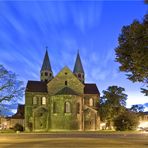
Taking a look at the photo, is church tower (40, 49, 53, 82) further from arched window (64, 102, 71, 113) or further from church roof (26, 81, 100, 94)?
arched window (64, 102, 71, 113)

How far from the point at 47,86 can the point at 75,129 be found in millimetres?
17890

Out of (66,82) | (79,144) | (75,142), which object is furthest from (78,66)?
(79,144)

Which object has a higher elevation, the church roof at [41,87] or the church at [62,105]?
the church roof at [41,87]

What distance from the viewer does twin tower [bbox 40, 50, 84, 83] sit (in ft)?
429

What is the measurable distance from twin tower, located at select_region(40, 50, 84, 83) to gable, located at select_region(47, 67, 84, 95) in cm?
1690

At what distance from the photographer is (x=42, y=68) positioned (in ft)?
432

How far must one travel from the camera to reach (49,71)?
432 ft

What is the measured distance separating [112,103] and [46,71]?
27420mm

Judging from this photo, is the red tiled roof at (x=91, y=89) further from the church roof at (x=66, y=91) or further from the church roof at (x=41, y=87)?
the church roof at (x=66, y=91)

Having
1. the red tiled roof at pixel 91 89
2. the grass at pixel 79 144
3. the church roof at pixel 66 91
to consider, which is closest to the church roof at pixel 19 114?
the red tiled roof at pixel 91 89

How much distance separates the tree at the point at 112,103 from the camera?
378 ft

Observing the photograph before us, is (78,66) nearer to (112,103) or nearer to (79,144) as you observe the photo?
(112,103)

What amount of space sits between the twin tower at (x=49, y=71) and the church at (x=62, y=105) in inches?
199

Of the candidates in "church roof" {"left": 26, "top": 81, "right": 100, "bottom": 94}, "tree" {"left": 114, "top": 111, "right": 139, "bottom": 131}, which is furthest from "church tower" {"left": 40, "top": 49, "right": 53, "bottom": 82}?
"tree" {"left": 114, "top": 111, "right": 139, "bottom": 131}
